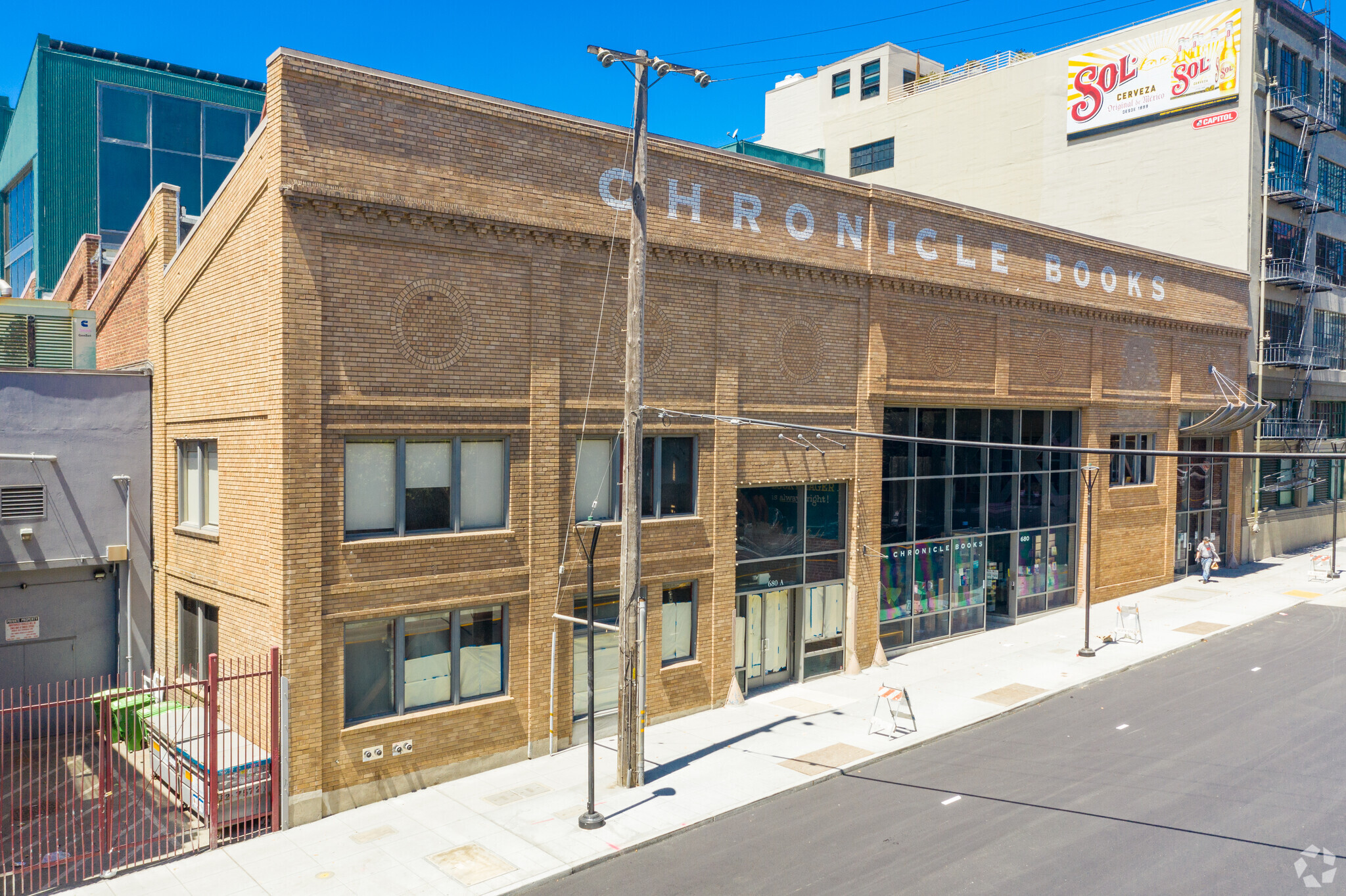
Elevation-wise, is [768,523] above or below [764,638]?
above

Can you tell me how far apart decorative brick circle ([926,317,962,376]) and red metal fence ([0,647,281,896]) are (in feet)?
54.3

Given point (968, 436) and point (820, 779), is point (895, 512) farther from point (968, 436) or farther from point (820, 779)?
point (820, 779)

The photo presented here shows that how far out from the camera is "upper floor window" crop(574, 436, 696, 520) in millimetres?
17031

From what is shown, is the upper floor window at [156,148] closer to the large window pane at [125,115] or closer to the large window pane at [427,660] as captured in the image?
the large window pane at [125,115]

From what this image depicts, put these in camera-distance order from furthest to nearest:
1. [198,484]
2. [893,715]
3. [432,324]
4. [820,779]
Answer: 1. [893,715]
2. [198,484]
3. [820,779]
4. [432,324]

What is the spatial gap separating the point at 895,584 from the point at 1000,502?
5.09 m

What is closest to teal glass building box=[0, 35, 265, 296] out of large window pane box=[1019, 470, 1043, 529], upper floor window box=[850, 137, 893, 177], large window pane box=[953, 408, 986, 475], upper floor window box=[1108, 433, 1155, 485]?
large window pane box=[953, 408, 986, 475]

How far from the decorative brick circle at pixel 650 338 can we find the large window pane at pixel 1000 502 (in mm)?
12151

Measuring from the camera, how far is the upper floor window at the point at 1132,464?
29453 millimetres

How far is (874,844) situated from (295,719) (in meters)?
8.56

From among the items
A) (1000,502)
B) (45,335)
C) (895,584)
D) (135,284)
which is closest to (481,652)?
(895,584)

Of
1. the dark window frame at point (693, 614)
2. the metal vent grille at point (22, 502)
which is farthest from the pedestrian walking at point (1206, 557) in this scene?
the metal vent grille at point (22, 502)

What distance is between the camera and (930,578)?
79.0ft

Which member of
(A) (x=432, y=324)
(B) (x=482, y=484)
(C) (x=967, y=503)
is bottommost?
(C) (x=967, y=503)
